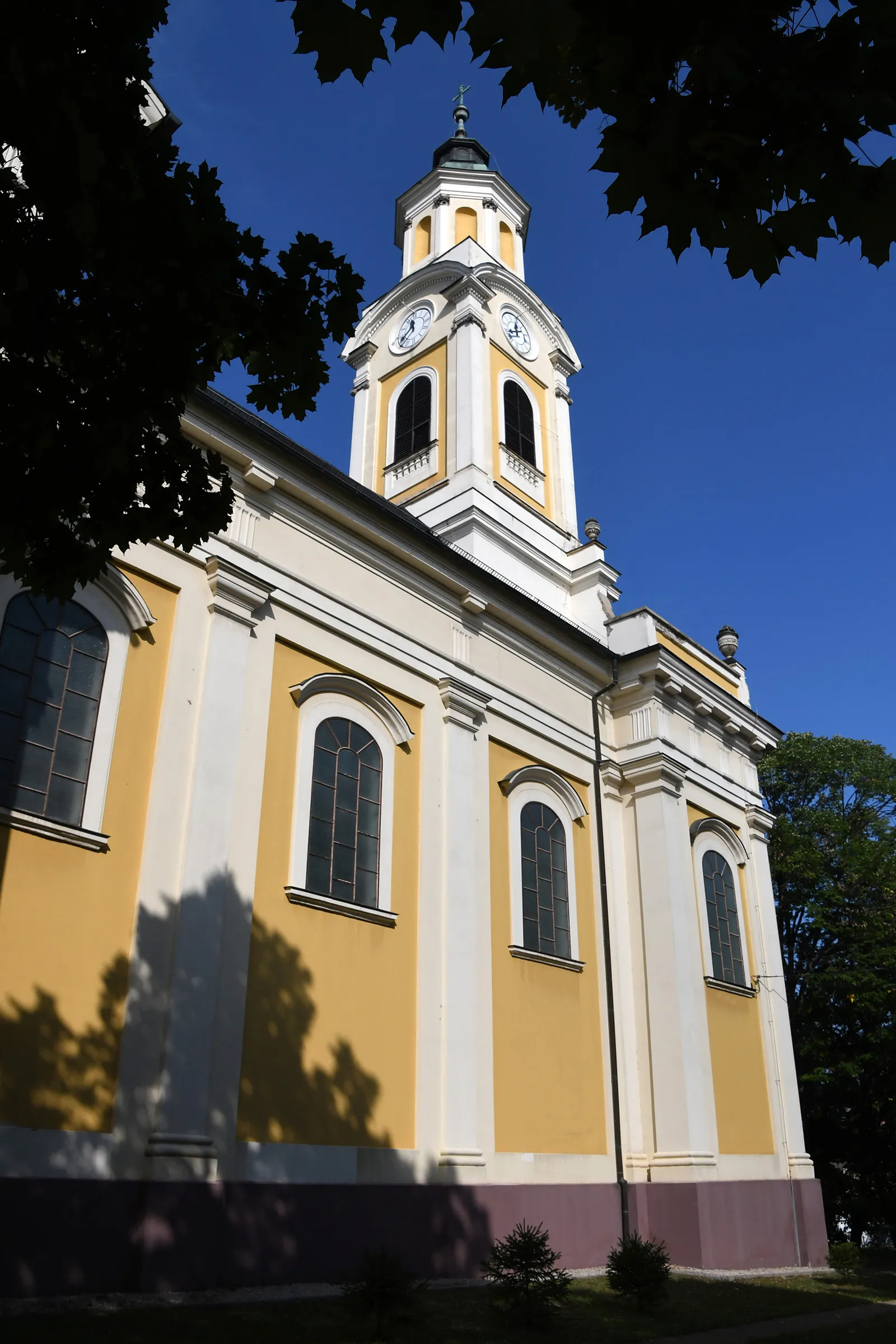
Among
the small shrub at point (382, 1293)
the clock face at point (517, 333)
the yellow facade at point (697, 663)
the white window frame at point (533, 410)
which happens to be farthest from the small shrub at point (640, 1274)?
the clock face at point (517, 333)

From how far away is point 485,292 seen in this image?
82.7 feet

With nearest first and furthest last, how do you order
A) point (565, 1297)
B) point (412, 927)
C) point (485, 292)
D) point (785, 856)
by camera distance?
1. point (565, 1297)
2. point (412, 927)
3. point (485, 292)
4. point (785, 856)

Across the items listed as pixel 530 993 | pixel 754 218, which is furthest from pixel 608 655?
pixel 754 218

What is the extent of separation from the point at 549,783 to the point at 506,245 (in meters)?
18.0

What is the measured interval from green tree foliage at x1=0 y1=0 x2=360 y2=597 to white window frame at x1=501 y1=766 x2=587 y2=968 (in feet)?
33.4

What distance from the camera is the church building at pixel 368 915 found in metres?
9.87

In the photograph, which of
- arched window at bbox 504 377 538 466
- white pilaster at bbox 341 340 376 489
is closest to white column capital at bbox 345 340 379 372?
white pilaster at bbox 341 340 376 489

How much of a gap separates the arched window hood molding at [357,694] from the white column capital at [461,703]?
0.86 metres

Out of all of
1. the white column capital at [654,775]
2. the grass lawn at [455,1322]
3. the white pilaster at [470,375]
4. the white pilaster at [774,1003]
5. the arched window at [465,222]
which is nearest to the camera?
the grass lawn at [455,1322]

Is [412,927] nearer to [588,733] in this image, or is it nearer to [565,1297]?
[565,1297]

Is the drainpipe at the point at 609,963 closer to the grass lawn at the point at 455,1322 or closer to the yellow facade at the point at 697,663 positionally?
the yellow facade at the point at 697,663

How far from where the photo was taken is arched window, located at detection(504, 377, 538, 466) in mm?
24500

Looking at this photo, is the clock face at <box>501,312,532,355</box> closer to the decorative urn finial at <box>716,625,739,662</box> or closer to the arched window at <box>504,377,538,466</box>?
the arched window at <box>504,377,538,466</box>

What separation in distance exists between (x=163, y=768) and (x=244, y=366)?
588cm
